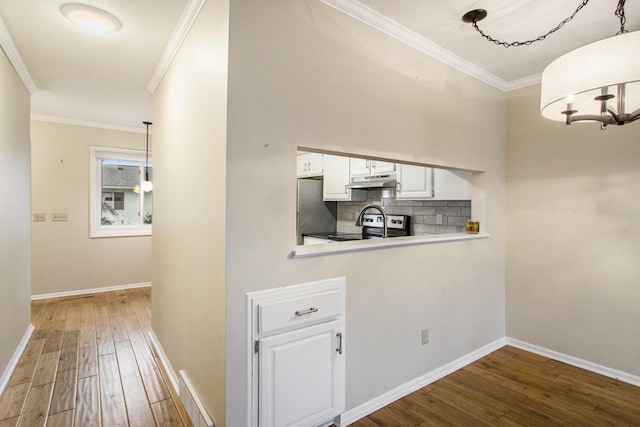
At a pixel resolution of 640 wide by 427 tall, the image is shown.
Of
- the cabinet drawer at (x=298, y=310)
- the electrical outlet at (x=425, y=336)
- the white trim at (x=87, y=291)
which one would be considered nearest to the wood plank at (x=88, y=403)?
the cabinet drawer at (x=298, y=310)

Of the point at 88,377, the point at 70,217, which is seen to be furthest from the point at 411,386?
the point at 70,217

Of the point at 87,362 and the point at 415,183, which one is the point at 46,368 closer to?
the point at 87,362

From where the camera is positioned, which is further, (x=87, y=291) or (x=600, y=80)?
(x=87, y=291)

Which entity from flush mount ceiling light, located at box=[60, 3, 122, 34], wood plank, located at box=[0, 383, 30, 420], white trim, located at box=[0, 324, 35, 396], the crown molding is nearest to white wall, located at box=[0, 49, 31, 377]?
white trim, located at box=[0, 324, 35, 396]

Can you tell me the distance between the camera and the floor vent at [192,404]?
178cm

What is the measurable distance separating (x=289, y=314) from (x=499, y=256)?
2.33m

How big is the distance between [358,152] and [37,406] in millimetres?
2658

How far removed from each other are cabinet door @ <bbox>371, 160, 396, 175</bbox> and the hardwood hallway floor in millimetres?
2739

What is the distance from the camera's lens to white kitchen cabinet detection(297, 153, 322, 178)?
14.8ft

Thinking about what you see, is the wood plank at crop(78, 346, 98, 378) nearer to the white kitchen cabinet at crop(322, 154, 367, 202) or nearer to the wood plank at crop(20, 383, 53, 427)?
the wood plank at crop(20, 383, 53, 427)

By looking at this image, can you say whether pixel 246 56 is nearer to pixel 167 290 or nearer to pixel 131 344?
pixel 167 290

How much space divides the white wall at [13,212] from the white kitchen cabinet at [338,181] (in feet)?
9.52

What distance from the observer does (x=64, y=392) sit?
2.35 meters

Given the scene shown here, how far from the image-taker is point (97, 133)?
4.82 m
